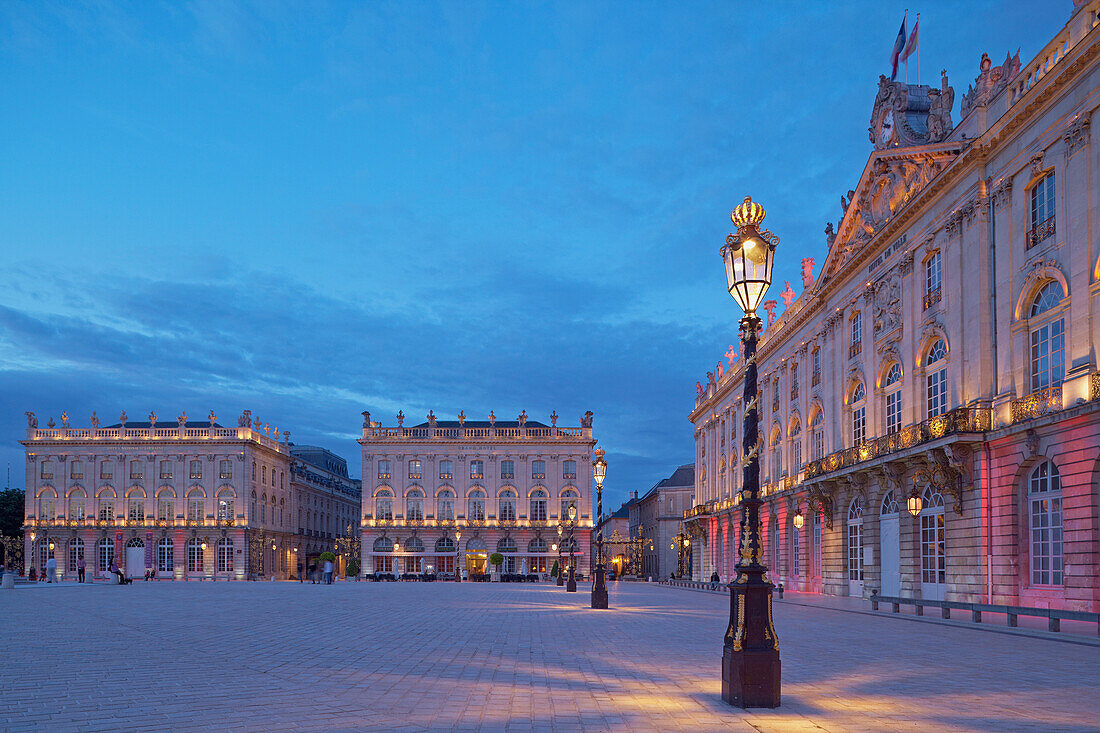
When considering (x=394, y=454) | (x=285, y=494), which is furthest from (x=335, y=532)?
(x=394, y=454)

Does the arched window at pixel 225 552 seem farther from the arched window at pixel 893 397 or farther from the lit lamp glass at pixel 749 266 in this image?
the lit lamp glass at pixel 749 266

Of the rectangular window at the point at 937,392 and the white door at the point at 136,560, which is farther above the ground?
the rectangular window at the point at 937,392

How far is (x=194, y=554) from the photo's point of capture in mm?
95875

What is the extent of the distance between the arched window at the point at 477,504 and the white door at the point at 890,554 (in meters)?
65.0

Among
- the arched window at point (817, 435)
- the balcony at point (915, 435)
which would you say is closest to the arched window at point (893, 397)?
the balcony at point (915, 435)

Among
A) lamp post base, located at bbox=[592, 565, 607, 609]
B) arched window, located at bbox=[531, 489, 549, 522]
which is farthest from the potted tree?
lamp post base, located at bbox=[592, 565, 607, 609]

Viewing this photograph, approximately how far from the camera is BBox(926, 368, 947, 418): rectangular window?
34.2 metres

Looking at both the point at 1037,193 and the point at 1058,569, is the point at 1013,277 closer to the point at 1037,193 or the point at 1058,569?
the point at 1037,193

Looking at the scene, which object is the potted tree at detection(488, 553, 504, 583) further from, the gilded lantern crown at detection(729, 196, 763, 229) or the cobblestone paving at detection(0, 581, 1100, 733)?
the gilded lantern crown at detection(729, 196, 763, 229)

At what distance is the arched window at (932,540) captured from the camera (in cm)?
3353

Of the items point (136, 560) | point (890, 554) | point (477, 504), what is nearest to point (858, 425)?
point (890, 554)

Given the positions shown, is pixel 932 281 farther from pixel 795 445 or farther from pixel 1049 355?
pixel 795 445

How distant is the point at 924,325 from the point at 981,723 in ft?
92.4

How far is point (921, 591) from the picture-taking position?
3494cm
